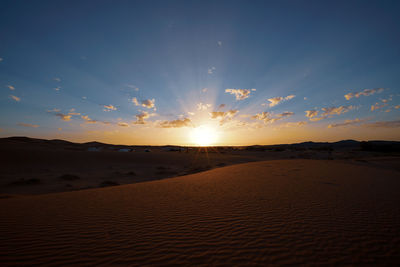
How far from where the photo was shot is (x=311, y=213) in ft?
14.3

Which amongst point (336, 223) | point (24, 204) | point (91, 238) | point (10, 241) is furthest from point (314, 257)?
point (24, 204)

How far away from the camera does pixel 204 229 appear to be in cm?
366

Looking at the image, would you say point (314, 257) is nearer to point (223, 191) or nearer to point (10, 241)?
point (223, 191)

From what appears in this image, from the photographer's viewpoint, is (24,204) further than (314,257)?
Yes

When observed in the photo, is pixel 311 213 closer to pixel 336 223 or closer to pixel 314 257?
pixel 336 223

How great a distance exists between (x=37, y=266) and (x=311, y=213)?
5812mm

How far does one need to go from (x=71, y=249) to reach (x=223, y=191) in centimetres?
508

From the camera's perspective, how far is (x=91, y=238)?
3268 millimetres

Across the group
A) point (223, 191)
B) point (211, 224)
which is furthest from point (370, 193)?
point (211, 224)

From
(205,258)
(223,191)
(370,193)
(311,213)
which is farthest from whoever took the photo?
(223,191)

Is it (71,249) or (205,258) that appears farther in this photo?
(71,249)

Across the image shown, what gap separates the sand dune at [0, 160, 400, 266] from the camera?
2.74 metres

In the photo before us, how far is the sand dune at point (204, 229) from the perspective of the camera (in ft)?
9.00

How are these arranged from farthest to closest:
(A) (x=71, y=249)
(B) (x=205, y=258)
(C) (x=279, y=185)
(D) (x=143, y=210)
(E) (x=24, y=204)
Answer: (C) (x=279, y=185)
(E) (x=24, y=204)
(D) (x=143, y=210)
(A) (x=71, y=249)
(B) (x=205, y=258)
